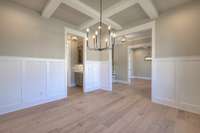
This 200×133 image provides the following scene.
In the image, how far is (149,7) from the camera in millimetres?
2900

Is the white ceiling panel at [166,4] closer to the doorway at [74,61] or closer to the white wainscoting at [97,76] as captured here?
the white wainscoting at [97,76]

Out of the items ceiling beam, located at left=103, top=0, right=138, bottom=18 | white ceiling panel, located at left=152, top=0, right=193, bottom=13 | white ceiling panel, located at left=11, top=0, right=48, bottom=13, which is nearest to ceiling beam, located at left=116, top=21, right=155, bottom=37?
white ceiling panel, located at left=152, top=0, right=193, bottom=13

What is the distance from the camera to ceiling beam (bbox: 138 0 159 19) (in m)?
2.70

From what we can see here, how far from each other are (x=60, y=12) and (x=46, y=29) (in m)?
0.73

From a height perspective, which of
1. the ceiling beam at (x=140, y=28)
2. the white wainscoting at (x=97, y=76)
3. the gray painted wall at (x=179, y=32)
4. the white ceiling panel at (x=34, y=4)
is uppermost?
the white ceiling panel at (x=34, y=4)

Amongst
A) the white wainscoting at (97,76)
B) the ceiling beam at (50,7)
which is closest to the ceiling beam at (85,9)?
the ceiling beam at (50,7)

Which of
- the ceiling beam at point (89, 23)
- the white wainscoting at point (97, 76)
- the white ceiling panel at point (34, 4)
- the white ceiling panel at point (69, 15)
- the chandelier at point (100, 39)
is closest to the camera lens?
the white ceiling panel at point (34, 4)

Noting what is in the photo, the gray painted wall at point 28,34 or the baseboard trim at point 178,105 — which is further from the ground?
the gray painted wall at point 28,34

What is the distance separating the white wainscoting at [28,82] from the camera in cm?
266

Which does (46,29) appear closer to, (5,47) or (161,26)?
(5,47)

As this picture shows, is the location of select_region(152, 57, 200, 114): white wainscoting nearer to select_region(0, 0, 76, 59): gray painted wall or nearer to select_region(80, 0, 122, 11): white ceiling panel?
select_region(80, 0, 122, 11): white ceiling panel

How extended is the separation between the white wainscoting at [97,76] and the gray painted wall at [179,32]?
2.52 meters

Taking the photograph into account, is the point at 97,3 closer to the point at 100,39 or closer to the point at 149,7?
the point at 100,39

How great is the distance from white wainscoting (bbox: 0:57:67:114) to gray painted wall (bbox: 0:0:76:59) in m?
0.24
